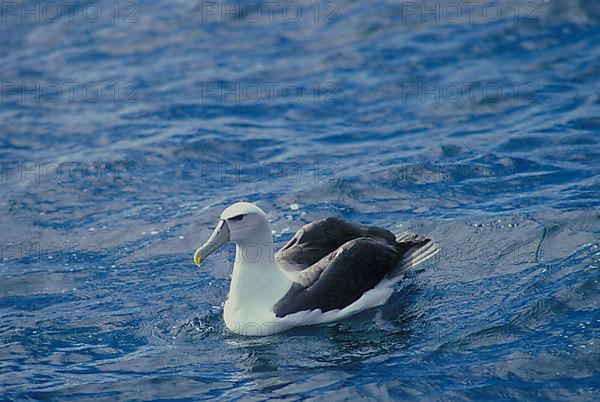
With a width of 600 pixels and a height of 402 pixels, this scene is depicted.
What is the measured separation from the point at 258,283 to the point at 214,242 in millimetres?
557

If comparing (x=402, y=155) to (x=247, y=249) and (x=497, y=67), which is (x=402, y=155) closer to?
(x=497, y=67)

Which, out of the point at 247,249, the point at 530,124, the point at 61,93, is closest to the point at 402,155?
the point at 530,124

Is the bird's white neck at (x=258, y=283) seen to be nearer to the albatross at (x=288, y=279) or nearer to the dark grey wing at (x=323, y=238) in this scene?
the albatross at (x=288, y=279)

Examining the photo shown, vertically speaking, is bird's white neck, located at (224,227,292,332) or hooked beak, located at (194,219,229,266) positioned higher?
hooked beak, located at (194,219,229,266)

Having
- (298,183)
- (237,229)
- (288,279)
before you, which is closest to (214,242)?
(237,229)

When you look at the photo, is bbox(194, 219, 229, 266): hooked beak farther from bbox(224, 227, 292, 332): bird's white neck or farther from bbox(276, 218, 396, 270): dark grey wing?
bbox(276, 218, 396, 270): dark grey wing

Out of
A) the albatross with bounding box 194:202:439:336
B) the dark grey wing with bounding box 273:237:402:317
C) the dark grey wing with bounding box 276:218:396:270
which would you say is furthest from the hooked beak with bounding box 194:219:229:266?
the dark grey wing with bounding box 276:218:396:270

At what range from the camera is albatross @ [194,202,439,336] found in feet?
31.9

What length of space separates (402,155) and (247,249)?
512cm

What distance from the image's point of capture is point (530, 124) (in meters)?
15.1

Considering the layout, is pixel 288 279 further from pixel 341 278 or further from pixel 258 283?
pixel 341 278

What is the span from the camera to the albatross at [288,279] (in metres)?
9.72

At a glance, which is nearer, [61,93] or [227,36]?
[61,93]

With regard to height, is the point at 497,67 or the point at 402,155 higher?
the point at 497,67
